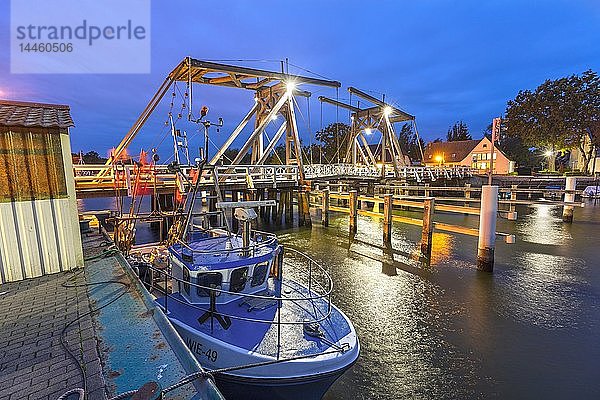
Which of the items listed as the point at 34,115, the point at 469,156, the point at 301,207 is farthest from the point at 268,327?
the point at 469,156

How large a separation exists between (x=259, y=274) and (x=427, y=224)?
11310 millimetres

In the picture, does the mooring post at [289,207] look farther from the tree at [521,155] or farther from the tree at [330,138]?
the tree at [521,155]

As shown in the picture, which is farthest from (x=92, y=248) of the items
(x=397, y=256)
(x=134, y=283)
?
(x=397, y=256)

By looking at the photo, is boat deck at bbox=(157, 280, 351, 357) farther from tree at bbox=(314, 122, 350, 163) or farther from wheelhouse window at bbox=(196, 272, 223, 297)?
tree at bbox=(314, 122, 350, 163)

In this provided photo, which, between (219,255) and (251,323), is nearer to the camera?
(251,323)

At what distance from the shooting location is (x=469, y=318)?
9898 millimetres

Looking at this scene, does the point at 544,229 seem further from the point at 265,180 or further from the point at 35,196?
the point at 35,196

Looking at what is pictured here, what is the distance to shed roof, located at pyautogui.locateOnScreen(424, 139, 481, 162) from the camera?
6281 centimetres

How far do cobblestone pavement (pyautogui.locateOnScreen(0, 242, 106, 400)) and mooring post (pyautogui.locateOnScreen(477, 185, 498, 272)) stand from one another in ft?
44.9

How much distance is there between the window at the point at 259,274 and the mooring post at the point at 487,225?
1040 cm

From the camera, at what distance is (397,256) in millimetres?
16594

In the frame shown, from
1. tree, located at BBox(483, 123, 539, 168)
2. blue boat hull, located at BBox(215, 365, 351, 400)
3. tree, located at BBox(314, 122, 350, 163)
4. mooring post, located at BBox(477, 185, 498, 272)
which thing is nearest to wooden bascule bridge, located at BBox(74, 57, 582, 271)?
mooring post, located at BBox(477, 185, 498, 272)

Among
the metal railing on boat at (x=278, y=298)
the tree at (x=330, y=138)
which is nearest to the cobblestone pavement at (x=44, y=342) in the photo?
the metal railing on boat at (x=278, y=298)

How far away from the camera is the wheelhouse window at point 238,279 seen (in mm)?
6438
